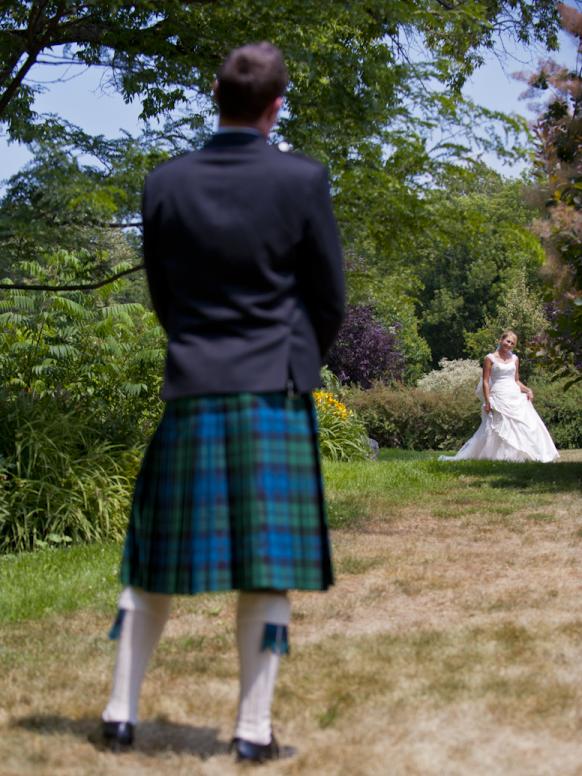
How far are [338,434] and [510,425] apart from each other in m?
2.56

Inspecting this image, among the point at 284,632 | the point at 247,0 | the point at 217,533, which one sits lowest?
the point at 284,632

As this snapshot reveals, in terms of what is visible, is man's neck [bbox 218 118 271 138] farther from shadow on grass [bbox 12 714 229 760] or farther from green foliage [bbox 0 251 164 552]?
green foliage [bbox 0 251 164 552]

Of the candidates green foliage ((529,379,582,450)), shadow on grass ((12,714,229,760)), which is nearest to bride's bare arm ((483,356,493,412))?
green foliage ((529,379,582,450))

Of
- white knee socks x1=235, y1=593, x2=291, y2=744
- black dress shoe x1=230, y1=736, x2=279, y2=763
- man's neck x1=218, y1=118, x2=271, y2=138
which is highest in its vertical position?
man's neck x1=218, y1=118, x2=271, y2=138

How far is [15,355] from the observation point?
34.9 feet

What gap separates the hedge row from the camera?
24531 mm

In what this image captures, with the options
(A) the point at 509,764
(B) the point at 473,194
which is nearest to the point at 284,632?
(A) the point at 509,764

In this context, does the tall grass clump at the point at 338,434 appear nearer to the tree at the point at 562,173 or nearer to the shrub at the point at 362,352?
the tree at the point at 562,173

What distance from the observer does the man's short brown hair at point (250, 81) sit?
3.23 m

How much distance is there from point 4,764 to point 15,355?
768 centimetres

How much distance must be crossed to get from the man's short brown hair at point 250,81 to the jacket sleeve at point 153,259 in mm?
348

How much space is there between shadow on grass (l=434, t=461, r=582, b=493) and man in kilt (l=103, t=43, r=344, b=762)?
25.7 ft

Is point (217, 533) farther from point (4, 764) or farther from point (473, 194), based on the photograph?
point (473, 194)

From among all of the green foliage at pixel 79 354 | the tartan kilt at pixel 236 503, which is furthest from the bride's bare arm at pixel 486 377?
the tartan kilt at pixel 236 503
